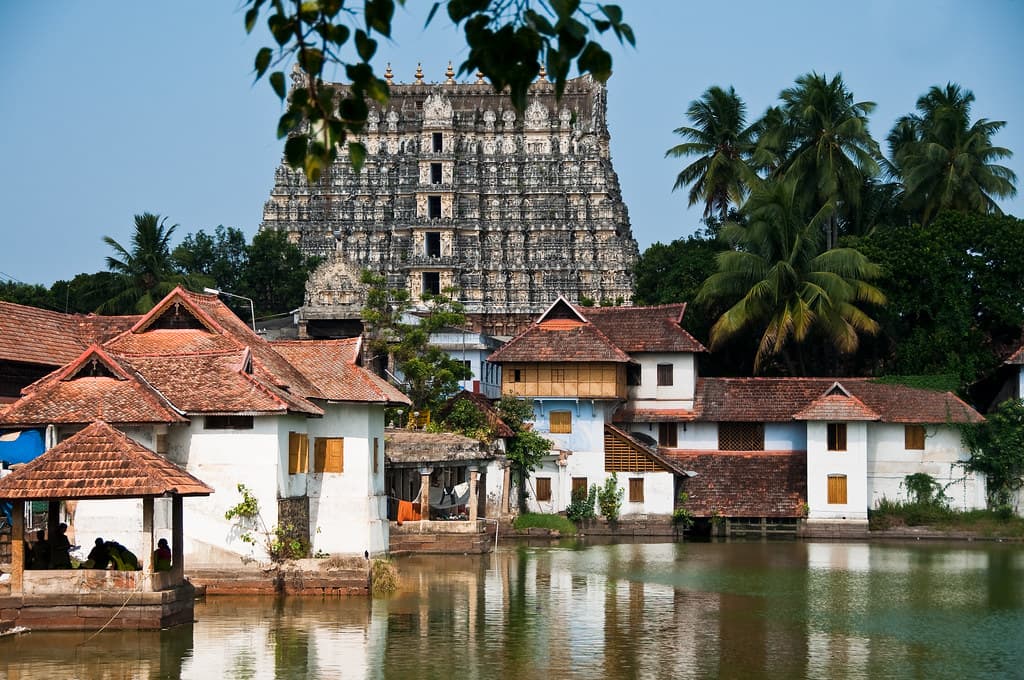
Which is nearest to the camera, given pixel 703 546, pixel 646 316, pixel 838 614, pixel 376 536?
pixel 838 614

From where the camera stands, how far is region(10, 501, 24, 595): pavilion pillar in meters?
22.6

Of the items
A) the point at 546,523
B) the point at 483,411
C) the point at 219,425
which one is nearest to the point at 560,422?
the point at 483,411

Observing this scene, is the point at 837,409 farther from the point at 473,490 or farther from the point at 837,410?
the point at 473,490

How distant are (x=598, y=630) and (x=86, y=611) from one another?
26.7 ft

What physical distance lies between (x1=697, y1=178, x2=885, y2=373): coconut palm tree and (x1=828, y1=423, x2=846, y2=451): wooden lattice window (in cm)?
508

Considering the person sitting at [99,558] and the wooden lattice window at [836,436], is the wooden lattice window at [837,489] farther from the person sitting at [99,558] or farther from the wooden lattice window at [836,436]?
the person sitting at [99,558]

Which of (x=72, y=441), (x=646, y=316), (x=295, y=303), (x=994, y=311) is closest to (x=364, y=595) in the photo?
(x=72, y=441)

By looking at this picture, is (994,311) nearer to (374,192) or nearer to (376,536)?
(376,536)

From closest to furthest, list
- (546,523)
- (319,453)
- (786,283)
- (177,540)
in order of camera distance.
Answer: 1. (177,540)
2. (319,453)
3. (546,523)
4. (786,283)

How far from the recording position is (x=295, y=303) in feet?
245

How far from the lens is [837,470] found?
4575 cm

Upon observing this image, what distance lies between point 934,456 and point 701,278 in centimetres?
1447

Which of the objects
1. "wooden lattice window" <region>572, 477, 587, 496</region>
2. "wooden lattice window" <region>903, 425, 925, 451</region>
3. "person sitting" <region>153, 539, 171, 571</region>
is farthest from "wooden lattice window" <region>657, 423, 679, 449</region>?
"person sitting" <region>153, 539, 171, 571</region>

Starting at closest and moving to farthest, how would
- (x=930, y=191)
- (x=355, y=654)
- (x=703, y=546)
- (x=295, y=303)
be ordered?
(x=355, y=654), (x=703, y=546), (x=930, y=191), (x=295, y=303)
